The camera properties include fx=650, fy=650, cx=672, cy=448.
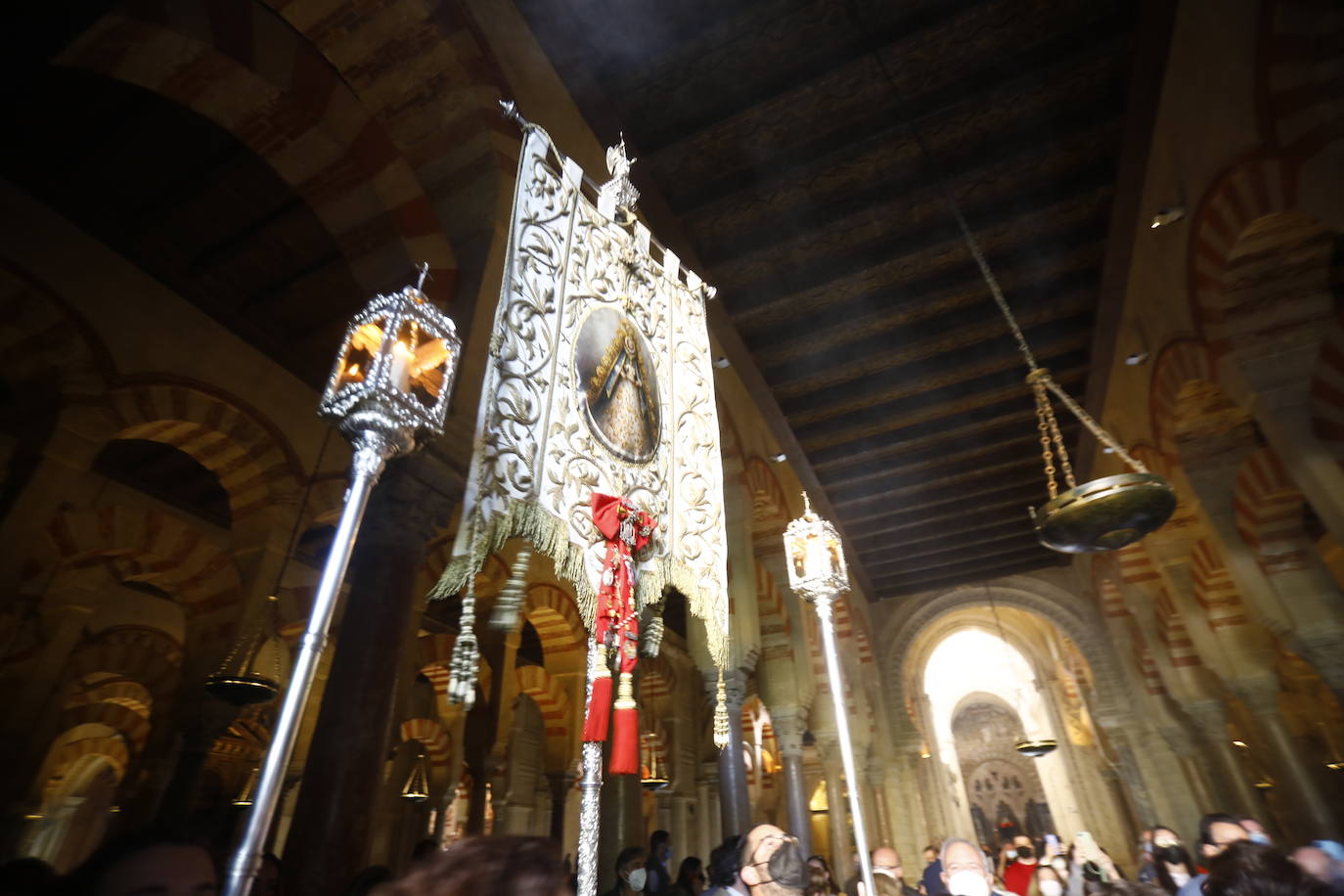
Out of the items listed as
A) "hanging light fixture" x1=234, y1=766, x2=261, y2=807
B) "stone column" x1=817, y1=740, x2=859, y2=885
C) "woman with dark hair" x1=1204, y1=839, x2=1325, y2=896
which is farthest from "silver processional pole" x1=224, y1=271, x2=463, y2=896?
"hanging light fixture" x1=234, y1=766, x2=261, y2=807

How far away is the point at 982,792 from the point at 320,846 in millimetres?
22218

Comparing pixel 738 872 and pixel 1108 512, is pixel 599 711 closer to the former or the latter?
pixel 738 872

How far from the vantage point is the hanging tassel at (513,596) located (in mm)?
1841

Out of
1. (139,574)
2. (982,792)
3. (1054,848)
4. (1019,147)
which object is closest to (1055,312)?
(1019,147)

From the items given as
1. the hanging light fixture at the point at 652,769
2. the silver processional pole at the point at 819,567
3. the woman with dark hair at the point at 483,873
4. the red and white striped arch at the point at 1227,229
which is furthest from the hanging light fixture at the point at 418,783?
the red and white striped arch at the point at 1227,229

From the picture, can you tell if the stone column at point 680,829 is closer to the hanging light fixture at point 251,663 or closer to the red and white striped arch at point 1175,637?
the hanging light fixture at point 251,663

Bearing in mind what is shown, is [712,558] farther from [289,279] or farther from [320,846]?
[289,279]

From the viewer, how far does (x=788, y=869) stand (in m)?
2.20

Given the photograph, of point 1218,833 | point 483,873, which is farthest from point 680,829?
point 483,873

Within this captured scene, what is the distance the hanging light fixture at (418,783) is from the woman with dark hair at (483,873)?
35.5 ft

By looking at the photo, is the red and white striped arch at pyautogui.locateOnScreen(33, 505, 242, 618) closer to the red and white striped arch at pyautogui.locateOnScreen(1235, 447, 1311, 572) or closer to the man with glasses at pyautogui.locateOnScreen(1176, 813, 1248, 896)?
the man with glasses at pyautogui.locateOnScreen(1176, 813, 1248, 896)

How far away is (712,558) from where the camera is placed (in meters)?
2.70

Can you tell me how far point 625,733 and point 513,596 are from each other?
591 mm

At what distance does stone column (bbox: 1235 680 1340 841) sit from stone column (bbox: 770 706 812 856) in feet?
12.9
